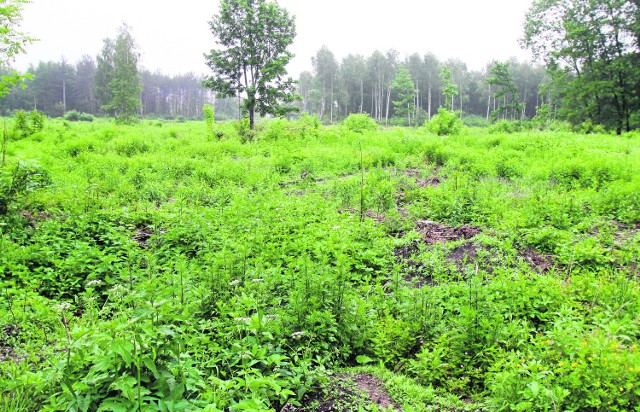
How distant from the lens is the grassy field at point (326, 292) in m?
2.17

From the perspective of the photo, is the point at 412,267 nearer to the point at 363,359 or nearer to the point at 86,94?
the point at 363,359

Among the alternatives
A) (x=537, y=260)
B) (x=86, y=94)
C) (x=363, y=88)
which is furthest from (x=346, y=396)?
(x=86, y=94)

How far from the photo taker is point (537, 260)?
4730 mm

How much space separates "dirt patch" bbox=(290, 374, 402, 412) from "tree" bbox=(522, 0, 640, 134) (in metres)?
26.1

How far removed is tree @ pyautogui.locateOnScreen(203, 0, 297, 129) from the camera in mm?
20297

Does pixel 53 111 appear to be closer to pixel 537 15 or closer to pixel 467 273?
pixel 537 15

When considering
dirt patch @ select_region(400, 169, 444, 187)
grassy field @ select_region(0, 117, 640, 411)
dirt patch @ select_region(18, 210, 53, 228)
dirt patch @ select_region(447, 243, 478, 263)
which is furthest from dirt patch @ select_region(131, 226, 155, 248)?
dirt patch @ select_region(400, 169, 444, 187)

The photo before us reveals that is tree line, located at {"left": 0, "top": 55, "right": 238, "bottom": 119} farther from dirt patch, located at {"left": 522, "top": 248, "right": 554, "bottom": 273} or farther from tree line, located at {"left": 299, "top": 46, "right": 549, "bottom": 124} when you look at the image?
dirt patch, located at {"left": 522, "top": 248, "right": 554, "bottom": 273}

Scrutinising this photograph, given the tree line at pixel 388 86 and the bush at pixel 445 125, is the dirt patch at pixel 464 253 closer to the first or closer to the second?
the bush at pixel 445 125

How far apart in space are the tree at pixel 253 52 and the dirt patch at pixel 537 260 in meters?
17.3

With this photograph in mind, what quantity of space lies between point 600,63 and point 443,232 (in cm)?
2517

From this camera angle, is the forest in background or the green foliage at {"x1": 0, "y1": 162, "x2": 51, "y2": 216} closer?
the green foliage at {"x1": 0, "y1": 162, "x2": 51, "y2": 216}

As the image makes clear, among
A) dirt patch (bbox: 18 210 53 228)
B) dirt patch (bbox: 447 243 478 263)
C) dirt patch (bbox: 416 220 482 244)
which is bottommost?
dirt patch (bbox: 447 243 478 263)

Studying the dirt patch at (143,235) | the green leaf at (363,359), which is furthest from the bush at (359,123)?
the green leaf at (363,359)
